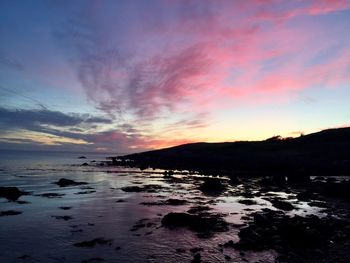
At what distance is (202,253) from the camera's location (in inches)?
846

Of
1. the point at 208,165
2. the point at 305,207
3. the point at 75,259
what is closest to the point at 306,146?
the point at 208,165

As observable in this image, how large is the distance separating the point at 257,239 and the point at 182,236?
530cm

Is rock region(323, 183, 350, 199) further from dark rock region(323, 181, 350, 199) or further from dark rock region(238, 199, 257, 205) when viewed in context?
dark rock region(238, 199, 257, 205)

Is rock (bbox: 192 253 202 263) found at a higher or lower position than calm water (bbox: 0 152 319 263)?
lower

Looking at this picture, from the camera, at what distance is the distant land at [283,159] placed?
292 ft

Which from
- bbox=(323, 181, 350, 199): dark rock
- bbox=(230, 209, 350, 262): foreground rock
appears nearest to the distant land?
bbox=(323, 181, 350, 199): dark rock

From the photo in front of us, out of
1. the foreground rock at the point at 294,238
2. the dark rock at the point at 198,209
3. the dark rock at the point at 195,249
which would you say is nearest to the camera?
the foreground rock at the point at 294,238

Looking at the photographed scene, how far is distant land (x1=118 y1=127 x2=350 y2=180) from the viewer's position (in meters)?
89.1

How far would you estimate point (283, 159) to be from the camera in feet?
373

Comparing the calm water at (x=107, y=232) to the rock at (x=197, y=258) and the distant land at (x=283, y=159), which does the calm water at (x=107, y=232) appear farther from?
the distant land at (x=283, y=159)

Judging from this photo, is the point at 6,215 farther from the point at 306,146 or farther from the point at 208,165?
the point at 306,146

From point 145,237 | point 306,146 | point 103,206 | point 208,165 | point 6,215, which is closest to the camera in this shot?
point 145,237

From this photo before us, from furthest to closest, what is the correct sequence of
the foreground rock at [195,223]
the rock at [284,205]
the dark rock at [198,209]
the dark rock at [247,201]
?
the dark rock at [247,201]
the rock at [284,205]
the dark rock at [198,209]
the foreground rock at [195,223]

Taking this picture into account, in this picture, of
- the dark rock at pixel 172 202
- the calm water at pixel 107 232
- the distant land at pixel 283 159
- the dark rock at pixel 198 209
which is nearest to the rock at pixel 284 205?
the calm water at pixel 107 232
